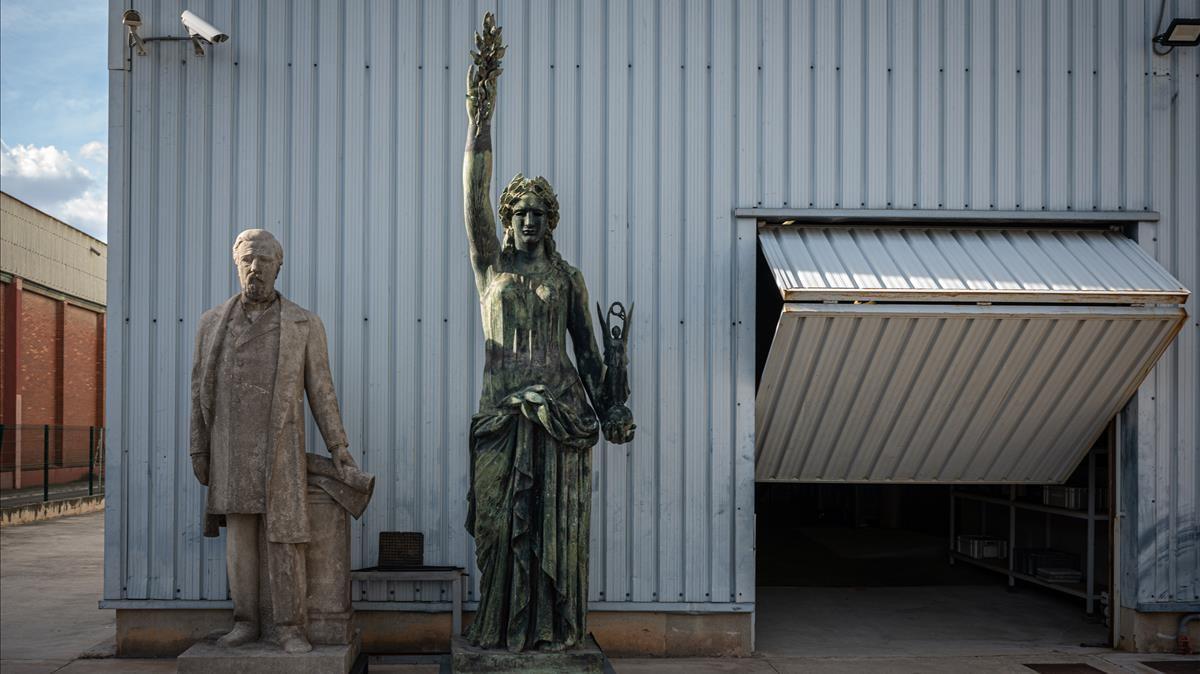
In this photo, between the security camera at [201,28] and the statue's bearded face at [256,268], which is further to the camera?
the security camera at [201,28]

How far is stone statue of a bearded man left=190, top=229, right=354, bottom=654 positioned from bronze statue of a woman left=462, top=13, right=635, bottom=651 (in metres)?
1.13

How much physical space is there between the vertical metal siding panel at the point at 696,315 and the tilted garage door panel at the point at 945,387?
48 centimetres

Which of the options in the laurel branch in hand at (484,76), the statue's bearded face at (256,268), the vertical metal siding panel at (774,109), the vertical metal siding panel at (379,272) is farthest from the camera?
the vertical metal siding panel at (774,109)

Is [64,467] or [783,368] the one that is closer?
[783,368]

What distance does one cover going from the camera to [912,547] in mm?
12195

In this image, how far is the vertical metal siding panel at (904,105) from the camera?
6.60 m

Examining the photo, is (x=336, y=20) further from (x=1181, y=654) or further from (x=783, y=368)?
(x=1181, y=654)

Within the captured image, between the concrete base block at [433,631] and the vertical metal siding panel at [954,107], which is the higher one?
the vertical metal siding panel at [954,107]

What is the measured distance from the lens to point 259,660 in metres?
4.86

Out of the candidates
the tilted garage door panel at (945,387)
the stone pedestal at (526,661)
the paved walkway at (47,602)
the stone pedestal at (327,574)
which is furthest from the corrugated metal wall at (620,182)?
the stone pedestal at (526,661)

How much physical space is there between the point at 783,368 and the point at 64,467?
667 inches

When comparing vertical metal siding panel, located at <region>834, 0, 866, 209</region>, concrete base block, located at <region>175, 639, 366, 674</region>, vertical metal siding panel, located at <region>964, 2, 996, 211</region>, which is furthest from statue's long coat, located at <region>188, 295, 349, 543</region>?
vertical metal siding panel, located at <region>964, 2, 996, 211</region>

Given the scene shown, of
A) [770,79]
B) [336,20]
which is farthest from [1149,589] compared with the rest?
[336,20]

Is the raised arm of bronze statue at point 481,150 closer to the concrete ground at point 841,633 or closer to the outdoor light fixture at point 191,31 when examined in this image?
the concrete ground at point 841,633
